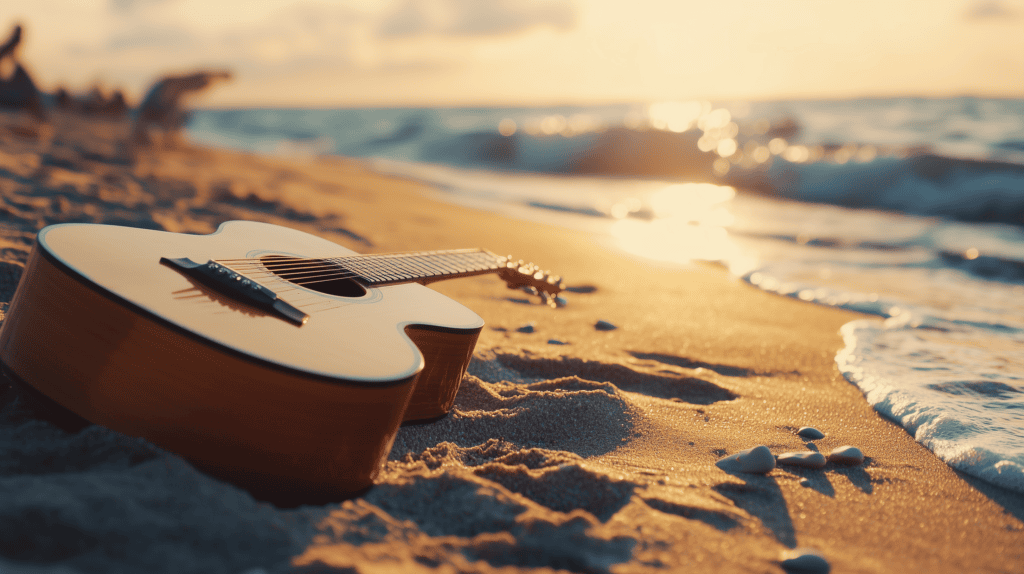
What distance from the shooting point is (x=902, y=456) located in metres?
1.87

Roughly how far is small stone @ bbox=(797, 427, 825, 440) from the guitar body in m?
1.36

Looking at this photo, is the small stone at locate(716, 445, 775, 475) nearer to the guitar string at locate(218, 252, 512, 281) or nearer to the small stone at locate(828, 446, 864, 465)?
the small stone at locate(828, 446, 864, 465)

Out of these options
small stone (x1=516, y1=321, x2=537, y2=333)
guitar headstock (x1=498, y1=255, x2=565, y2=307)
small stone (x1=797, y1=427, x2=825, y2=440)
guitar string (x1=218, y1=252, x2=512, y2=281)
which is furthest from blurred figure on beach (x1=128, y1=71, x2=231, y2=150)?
small stone (x1=797, y1=427, x2=825, y2=440)

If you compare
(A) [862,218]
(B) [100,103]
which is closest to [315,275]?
(A) [862,218]

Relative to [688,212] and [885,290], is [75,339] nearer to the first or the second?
[885,290]

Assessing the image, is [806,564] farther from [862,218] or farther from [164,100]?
[164,100]

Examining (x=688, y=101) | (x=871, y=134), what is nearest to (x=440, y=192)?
(x=871, y=134)

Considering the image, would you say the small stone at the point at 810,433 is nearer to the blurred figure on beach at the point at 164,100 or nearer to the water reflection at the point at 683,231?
the water reflection at the point at 683,231

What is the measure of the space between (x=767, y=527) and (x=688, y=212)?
724 cm

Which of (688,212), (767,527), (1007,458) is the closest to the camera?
(767,527)

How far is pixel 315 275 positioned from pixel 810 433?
166 cm

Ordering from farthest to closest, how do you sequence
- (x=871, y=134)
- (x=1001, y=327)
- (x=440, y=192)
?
(x=871, y=134)
(x=440, y=192)
(x=1001, y=327)

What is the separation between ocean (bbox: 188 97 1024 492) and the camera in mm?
2449

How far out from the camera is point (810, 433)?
6.45 feet
